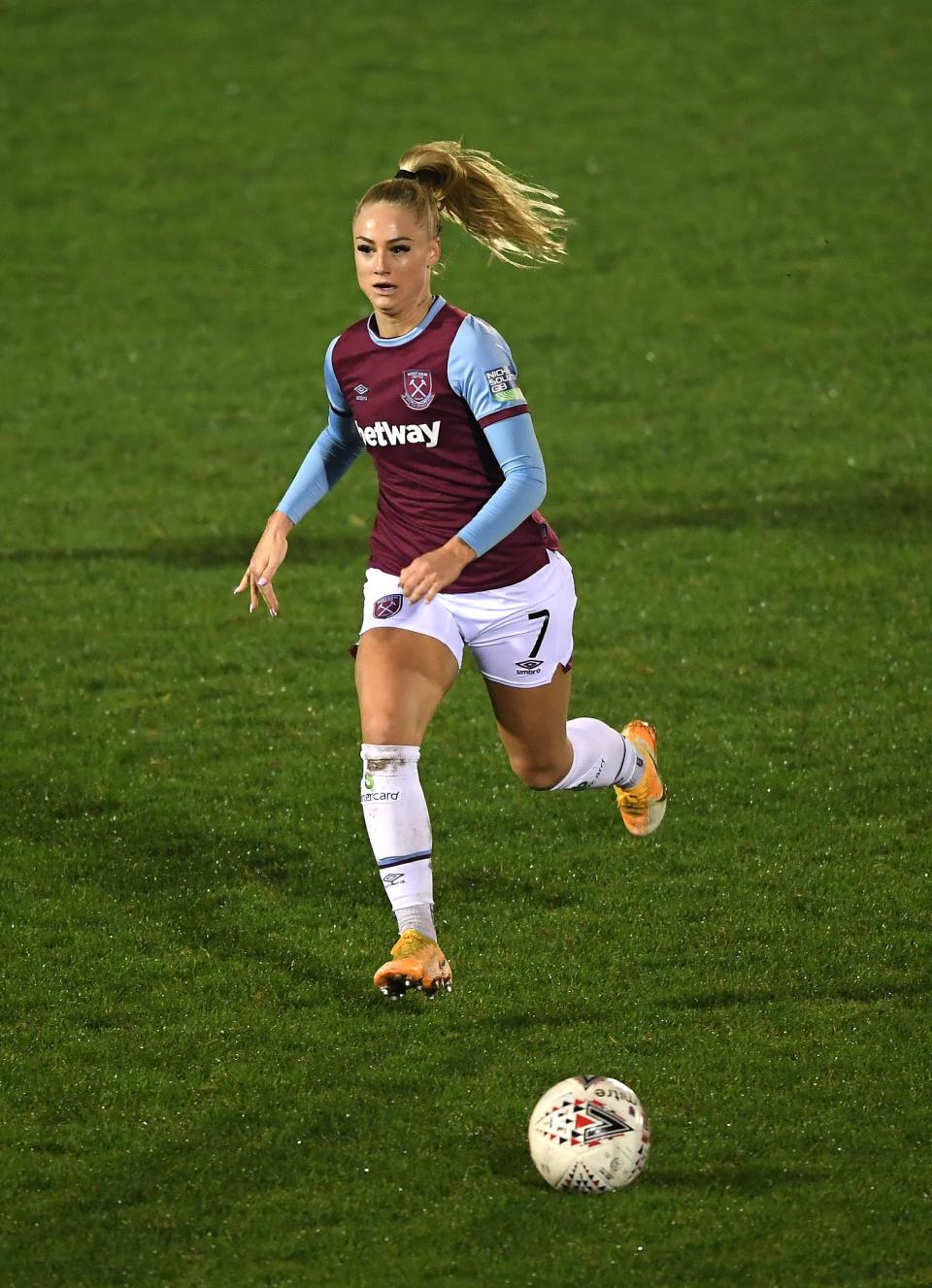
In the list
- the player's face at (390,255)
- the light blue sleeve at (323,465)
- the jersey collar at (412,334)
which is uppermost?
the player's face at (390,255)

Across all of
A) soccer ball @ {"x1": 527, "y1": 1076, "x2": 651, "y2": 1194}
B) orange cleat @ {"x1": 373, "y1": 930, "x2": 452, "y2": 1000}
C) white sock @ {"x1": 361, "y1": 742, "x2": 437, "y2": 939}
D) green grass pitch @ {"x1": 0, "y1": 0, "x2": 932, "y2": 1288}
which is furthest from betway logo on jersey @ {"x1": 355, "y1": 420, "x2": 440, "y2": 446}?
soccer ball @ {"x1": 527, "y1": 1076, "x2": 651, "y2": 1194}

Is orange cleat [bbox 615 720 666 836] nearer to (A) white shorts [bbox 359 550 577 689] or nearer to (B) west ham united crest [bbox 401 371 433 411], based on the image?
(A) white shorts [bbox 359 550 577 689]

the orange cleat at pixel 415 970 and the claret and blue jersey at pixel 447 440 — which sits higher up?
the claret and blue jersey at pixel 447 440

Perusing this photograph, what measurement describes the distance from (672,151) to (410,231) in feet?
44.6

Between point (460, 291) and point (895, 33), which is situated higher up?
point (895, 33)

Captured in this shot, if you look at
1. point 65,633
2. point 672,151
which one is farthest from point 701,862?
point 672,151

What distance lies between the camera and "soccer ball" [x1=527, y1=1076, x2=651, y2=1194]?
4.46 m

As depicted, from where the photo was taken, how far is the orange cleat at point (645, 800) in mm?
6680

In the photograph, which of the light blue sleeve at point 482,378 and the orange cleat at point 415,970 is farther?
the light blue sleeve at point 482,378

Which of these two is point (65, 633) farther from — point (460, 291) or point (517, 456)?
point (460, 291)

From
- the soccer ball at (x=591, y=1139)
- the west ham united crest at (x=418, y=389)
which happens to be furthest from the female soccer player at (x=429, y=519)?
the soccer ball at (x=591, y=1139)

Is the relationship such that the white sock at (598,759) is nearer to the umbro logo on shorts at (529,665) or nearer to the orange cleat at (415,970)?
the umbro logo on shorts at (529,665)

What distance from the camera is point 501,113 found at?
766 inches

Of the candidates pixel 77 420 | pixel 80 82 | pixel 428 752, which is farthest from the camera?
pixel 80 82
